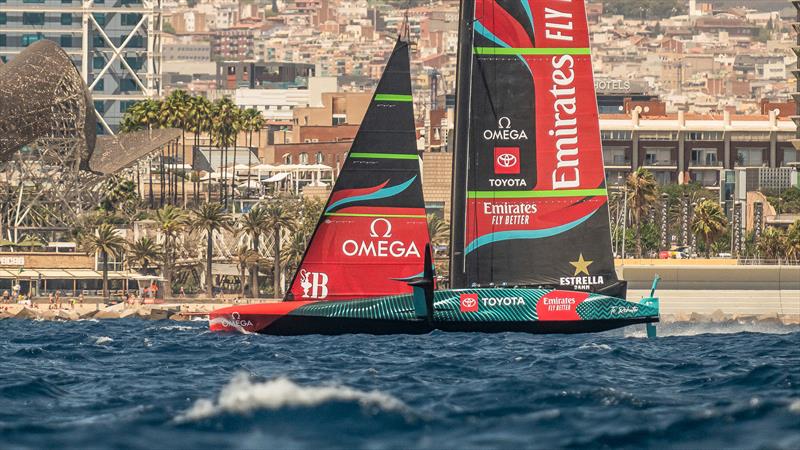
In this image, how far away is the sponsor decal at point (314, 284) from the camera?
52.8m

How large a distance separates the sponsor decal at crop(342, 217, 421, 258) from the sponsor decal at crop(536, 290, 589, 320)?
417cm

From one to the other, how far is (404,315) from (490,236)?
11.4 feet

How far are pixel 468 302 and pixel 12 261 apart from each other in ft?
301

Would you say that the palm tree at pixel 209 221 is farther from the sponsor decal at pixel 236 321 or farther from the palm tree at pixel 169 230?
the sponsor decal at pixel 236 321

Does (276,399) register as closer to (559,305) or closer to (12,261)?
(559,305)

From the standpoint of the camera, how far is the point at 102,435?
90.1 feet

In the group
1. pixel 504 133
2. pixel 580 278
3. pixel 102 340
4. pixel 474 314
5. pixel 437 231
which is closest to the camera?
pixel 474 314

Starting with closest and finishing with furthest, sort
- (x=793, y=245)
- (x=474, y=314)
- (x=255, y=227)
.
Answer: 1. (x=474, y=314)
2. (x=793, y=245)
3. (x=255, y=227)

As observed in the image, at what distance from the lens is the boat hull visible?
51.0 meters

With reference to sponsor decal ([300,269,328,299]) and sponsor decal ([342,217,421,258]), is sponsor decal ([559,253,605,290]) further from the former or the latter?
sponsor decal ([300,269,328,299])

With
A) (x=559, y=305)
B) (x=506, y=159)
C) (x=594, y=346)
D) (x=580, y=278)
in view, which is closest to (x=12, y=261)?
(x=580, y=278)

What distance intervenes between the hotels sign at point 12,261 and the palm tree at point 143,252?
26.7 feet

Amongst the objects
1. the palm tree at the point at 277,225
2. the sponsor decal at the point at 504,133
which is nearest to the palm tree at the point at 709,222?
the palm tree at the point at 277,225

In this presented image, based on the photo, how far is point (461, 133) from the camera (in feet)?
169
